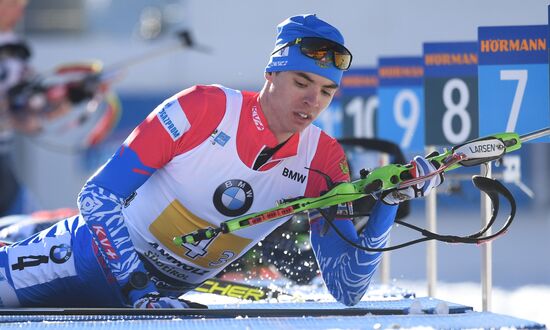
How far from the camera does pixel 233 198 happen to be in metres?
4.40

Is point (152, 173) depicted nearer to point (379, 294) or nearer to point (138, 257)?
point (138, 257)

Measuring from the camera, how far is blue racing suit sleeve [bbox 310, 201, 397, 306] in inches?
169

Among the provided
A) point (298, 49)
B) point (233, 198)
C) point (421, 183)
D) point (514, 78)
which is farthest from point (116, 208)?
point (514, 78)

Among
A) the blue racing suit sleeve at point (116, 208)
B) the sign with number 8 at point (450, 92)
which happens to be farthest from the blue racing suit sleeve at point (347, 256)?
the sign with number 8 at point (450, 92)

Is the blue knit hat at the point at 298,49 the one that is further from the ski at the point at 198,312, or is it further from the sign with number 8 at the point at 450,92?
the sign with number 8 at the point at 450,92

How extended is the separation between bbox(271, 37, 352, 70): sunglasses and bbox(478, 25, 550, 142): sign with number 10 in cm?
90

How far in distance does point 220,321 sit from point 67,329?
48 centimetres

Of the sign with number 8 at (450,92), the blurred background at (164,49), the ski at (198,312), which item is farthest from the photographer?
the blurred background at (164,49)

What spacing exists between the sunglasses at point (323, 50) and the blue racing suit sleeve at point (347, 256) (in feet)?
1.72

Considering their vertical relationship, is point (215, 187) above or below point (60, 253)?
above

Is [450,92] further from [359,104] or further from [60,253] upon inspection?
[359,104]

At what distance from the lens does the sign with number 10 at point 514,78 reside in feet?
16.1

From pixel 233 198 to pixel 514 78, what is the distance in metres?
1.31

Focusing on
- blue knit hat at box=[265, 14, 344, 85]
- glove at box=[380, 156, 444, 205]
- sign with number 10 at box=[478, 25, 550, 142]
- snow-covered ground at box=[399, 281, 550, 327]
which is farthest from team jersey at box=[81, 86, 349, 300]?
snow-covered ground at box=[399, 281, 550, 327]
